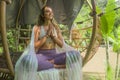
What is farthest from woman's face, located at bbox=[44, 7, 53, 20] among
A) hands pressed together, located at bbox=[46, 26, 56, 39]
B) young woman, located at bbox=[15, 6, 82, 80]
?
hands pressed together, located at bbox=[46, 26, 56, 39]

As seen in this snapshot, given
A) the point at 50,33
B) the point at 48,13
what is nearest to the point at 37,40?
the point at 50,33

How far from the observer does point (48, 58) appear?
3656 millimetres

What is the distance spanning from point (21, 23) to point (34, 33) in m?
1.91

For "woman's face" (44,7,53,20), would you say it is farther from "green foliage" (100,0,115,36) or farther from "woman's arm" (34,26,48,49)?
"green foliage" (100,0,115,36)

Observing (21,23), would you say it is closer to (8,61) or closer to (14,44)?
(14,44)

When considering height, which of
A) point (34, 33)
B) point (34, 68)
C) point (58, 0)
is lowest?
point (34, 68)

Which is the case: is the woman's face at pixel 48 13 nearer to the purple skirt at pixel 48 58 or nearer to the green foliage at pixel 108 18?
the purple skirt at pixel 48 58

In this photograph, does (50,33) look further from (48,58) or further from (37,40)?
(48,58)

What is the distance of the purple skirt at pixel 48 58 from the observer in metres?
3.53

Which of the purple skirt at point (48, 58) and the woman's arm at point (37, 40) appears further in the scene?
the woman's arm at point (37, 40)

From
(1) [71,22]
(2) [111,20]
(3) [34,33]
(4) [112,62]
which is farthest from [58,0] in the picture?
(4) [112,62]

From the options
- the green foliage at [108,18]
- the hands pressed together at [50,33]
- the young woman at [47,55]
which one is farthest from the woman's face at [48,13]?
the green foliage at [108,18]

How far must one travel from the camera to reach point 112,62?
8203 mm

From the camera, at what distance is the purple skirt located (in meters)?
3.53
